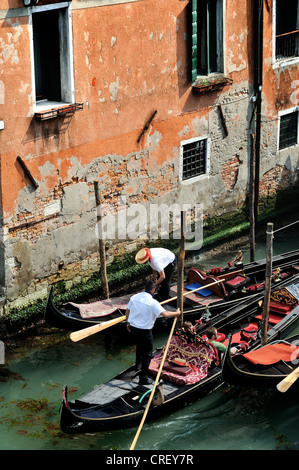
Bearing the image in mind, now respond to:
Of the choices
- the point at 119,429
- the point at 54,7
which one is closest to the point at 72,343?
the point at 119,429

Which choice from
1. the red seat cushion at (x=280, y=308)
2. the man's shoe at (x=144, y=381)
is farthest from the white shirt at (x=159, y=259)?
the man's shoe at (x=144, y=381)

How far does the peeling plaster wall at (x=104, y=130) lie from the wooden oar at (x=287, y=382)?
3.18 meters

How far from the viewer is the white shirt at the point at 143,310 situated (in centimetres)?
725

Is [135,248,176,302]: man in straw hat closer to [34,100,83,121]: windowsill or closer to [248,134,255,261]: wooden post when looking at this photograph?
[34,100,83,121]: windowsill

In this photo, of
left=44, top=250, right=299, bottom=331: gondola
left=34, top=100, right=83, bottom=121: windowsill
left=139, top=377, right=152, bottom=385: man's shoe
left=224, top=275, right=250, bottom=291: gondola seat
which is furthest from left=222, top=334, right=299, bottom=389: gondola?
left=34, top=100, right=83, bottom=121: windowsill

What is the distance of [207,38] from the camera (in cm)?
1022

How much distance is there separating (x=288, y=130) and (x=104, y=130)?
3722 mm

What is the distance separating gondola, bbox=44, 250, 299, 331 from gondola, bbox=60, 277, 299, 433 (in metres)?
0.36

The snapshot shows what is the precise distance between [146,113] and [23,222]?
81.8 inches

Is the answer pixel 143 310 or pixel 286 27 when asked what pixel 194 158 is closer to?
pixel 286 27

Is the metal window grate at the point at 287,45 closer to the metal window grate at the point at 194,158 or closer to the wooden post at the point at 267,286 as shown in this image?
the metal window grate at the point at 194,158

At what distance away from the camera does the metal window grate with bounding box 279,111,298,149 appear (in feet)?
38.9

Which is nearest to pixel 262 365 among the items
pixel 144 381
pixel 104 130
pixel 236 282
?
pixel 144 381
